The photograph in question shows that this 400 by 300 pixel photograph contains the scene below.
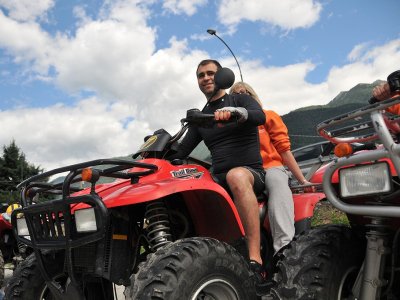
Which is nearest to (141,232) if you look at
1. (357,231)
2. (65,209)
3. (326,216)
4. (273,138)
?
(65,209)

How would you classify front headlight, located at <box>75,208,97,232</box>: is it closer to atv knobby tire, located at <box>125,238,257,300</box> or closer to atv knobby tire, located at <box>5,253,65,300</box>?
atv knobby tire, located at <box>125,238,257,300</box>

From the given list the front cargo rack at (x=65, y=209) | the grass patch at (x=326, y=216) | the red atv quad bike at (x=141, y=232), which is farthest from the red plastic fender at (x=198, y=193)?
the grass patch at (x=326, y=216)

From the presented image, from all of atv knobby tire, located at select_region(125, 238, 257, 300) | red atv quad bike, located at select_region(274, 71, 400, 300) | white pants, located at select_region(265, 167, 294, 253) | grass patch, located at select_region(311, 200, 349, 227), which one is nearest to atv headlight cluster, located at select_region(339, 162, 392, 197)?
red atv quad bike, located at select_region(274, 71, 400, 300)

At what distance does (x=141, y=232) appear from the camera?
320 cm

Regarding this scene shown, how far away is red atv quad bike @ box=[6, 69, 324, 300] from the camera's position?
268 cm

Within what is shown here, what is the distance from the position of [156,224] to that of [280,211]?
101 cm

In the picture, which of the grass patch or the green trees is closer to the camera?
the grass patch

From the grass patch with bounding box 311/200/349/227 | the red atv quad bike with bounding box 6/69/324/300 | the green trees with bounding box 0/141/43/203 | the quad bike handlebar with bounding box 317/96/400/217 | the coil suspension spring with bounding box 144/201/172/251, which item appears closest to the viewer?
the quad bike handlebar with bounding box 317/96/400/217

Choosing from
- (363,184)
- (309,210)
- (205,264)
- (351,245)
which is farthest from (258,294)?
(363,184)

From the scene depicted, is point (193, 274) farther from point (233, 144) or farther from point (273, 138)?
point (273, 138)

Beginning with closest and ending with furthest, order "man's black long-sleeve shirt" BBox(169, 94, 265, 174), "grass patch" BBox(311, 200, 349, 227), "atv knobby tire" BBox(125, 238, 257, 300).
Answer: "atv knobby tire" BBox(125, 238, 257, 300) → "man's black long-sleeve shirt" BBox(169, 94, 265, 174) → "grass patch" BBox(311, 200, 349, 227)

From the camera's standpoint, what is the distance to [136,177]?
325 cm

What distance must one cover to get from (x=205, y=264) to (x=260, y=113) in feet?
4.29

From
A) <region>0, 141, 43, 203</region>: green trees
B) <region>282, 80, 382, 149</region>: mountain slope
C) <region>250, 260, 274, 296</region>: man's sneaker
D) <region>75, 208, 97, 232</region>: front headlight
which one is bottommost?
<region>250, 260, 274, 296</region>: man's sneaker
